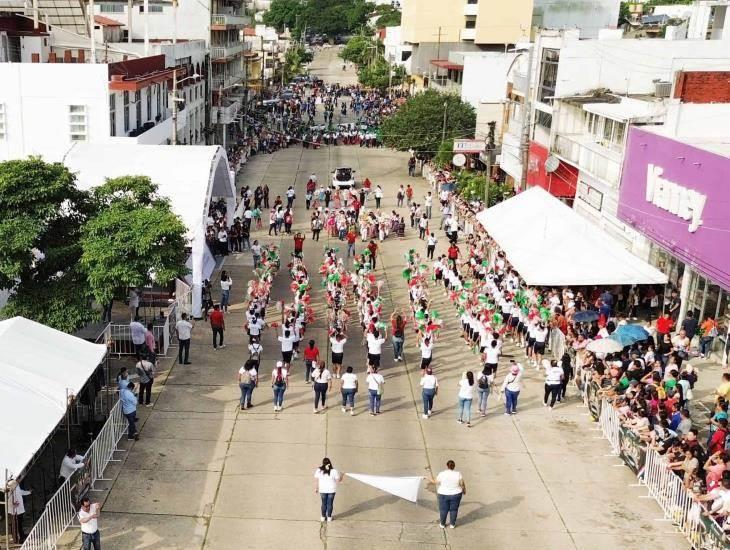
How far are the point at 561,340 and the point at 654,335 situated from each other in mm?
2470

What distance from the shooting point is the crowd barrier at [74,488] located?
11.9 m

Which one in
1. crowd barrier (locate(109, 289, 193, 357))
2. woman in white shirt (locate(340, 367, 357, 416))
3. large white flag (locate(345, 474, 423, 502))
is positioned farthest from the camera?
crowd barrier (locate(109, 289, 193, 357))

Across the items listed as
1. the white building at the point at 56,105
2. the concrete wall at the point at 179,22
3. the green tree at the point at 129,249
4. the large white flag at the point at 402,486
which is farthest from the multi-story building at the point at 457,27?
the large white flag at the point at 402,486

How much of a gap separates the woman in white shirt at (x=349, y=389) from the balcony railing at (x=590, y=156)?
1246cm

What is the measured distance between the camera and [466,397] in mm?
16734

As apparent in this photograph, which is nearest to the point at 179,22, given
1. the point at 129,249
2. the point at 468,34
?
the point at 468,34

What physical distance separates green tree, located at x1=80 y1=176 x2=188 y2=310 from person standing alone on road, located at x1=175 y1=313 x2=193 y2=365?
4.67ft

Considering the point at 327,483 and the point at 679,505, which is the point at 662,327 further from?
the point at 327,483

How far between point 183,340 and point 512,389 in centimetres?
744

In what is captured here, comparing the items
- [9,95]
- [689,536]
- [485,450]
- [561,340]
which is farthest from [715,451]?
[9,95]

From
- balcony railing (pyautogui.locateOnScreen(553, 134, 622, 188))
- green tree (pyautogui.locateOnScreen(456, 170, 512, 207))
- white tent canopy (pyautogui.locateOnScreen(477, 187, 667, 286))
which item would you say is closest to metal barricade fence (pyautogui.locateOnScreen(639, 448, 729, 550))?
white tent canopy (pyautogui.locateOnScreen(477, 187, 667, 286))

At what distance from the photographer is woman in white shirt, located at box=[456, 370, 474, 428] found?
16562mm

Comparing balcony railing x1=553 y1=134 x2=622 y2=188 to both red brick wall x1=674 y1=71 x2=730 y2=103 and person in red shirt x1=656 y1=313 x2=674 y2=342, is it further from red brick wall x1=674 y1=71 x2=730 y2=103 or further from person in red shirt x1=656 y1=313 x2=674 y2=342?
person in red shirt x1=656 y1=313 x2=674 y2=342

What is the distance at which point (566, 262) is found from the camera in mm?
23797
